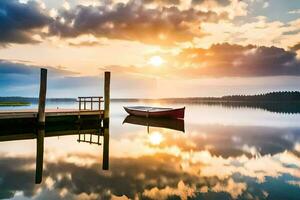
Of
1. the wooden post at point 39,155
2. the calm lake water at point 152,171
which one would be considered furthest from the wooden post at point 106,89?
the calm lake water at point 152,171

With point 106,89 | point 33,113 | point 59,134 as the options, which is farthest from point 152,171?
point 106,89

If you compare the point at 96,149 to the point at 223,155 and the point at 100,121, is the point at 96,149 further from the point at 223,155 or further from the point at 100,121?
the point at 100,121

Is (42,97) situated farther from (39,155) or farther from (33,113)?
(39,155)

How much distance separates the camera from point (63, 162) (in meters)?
13.5

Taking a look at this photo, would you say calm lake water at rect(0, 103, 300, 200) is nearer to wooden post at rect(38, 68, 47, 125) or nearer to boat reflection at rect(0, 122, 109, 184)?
boat reflection at rect(0, 122, 109, 184)

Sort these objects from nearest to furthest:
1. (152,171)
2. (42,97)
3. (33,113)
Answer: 1. (152,171)
2. (42,97)
3. (33,113)

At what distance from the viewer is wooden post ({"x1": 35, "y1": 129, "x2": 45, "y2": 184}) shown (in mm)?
10984

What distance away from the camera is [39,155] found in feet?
49.2

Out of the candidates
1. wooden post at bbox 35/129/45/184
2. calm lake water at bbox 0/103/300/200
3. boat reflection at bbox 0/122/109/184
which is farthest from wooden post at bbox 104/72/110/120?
calm lake water at bbox 0/103/300/200

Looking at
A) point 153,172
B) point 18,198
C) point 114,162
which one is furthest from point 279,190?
point 18,198

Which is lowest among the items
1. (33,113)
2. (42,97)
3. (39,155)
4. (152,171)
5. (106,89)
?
(39,155)

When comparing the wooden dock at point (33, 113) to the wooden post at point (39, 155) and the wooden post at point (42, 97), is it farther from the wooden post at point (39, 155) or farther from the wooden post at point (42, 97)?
the wooden post at point (39, 155)

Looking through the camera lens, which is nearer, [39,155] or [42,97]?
[39,155]

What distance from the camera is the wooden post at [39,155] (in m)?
11.0
